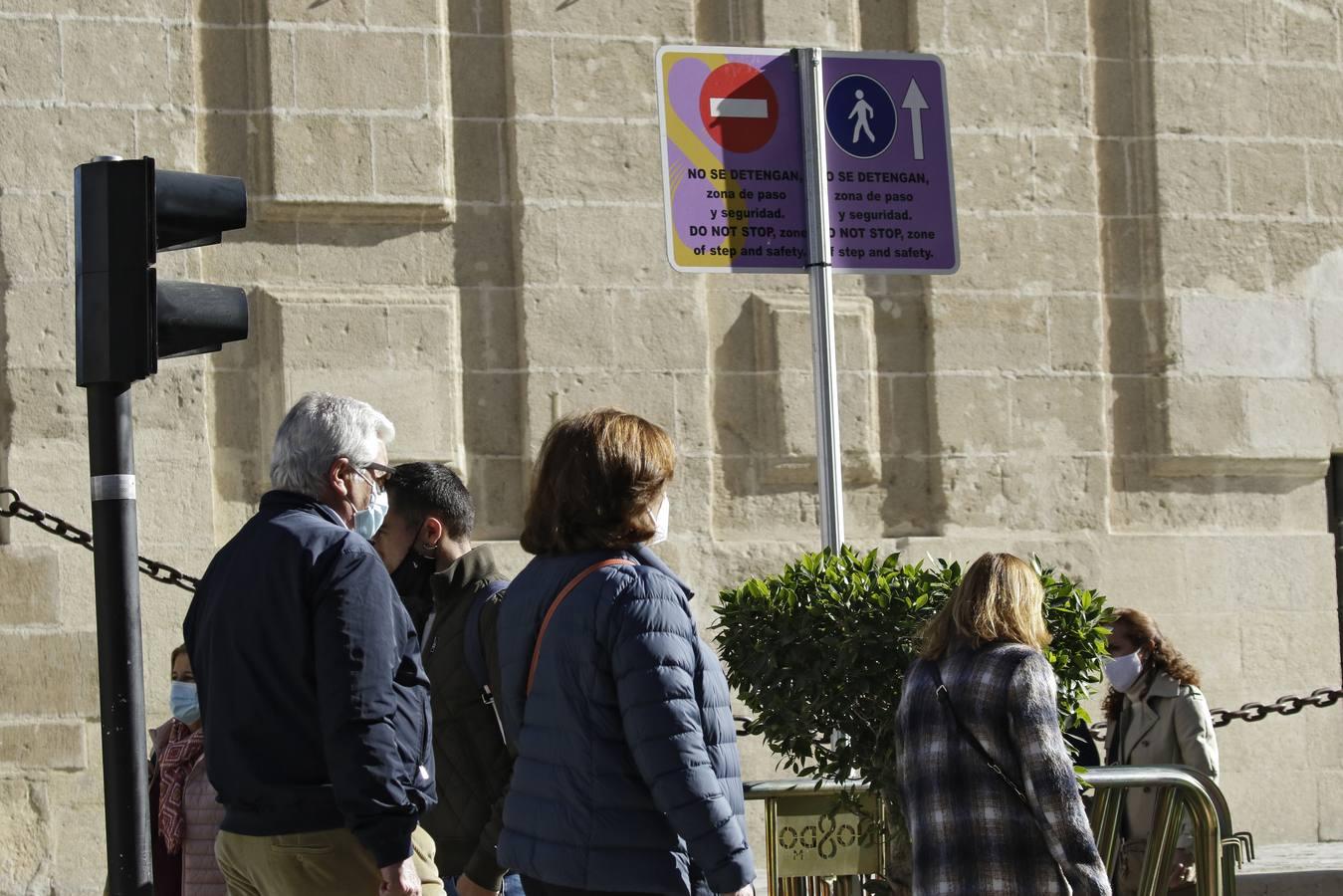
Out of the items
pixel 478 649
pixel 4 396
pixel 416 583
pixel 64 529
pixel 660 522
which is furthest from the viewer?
pixel 4 396

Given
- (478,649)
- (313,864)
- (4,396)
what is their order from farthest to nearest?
1. (4,396)
2. (478,649)
3. (313,864)

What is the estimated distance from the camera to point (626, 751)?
3.70 metres

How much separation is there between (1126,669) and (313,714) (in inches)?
166

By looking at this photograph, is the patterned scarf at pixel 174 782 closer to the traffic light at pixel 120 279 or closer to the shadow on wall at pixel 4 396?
the traffic light at pixel 120 279

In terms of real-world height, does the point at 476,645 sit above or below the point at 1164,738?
above

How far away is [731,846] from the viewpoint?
141 inches

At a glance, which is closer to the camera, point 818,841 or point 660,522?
point 660,522

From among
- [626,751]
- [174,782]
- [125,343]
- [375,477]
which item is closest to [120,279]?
[125,343]

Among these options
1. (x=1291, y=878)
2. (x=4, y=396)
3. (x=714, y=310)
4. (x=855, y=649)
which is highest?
(x=714, y=310)

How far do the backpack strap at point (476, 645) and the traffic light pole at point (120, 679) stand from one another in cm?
74

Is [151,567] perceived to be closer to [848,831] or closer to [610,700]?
[848,831]

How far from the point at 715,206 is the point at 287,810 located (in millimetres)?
2411

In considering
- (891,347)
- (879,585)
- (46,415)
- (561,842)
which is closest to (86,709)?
(46,415)

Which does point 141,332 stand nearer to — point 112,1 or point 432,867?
point 432,867
